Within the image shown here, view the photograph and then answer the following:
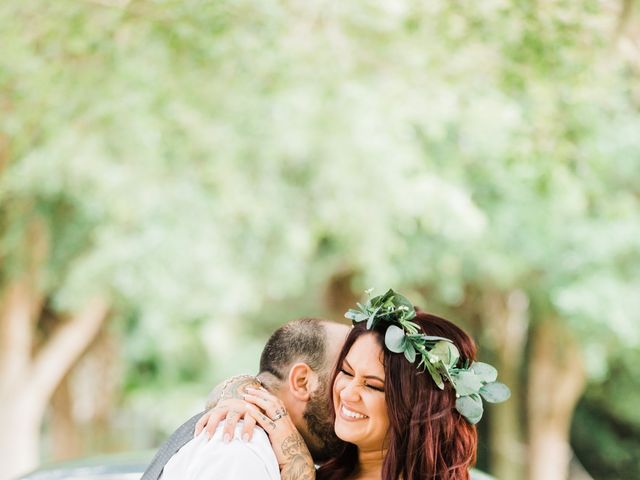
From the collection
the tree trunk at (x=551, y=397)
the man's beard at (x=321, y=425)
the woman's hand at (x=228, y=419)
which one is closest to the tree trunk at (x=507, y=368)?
the tree trunk at (x=551, y=397)

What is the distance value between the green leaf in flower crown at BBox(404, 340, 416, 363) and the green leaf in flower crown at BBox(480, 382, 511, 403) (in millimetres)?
304

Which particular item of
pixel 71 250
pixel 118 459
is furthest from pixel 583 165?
pixel 71 250

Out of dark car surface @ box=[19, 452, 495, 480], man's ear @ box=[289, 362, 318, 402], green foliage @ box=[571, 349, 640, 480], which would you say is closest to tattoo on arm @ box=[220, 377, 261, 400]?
man's ear @ box=[289, 362, 318, 402]

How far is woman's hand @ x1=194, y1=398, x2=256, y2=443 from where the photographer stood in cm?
259

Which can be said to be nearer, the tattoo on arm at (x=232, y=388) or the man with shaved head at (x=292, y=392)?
the man with shaved head at (x=292, y=392)

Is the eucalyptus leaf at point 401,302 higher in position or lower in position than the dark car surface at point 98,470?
higher

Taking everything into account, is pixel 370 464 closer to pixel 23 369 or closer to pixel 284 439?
pixel 284 439

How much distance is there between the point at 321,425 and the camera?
9.98 feet

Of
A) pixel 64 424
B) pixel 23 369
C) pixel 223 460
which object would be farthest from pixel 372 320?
pixel 64 424

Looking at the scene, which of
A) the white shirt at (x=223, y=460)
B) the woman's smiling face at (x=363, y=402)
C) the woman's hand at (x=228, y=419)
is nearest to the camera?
the white shirt at (x=223, y=460)

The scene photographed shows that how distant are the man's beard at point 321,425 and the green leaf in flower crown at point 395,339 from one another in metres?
0.31

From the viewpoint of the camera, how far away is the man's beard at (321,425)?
3.00 m

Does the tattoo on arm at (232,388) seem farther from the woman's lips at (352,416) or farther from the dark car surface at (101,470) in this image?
the dark car surface at (101,470)

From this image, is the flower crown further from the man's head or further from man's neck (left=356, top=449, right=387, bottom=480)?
man's neck (left=356, top=449, right=387, bottom=480)
